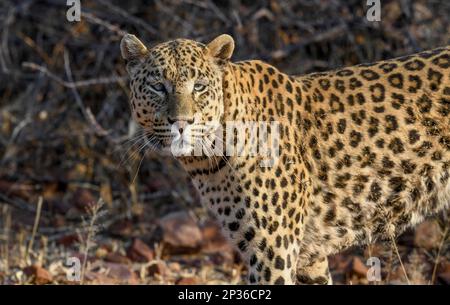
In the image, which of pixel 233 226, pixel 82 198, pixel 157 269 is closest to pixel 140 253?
pixel 157 269

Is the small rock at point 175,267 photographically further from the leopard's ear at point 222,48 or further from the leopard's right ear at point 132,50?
the leopard's ear at point 222,48

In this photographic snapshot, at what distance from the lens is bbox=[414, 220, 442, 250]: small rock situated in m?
8.25

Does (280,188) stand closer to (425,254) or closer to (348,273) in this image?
(348,273)

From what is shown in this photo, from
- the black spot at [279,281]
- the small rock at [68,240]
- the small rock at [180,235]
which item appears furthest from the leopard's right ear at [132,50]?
the small rock at [68,240]

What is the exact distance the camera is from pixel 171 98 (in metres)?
5.51

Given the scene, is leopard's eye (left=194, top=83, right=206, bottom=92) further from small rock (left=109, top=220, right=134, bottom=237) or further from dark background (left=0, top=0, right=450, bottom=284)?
small rock (left=109, top=220, right=134, bottom=237)

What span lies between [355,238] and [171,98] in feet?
5.49

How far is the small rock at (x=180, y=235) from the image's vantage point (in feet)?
28.0

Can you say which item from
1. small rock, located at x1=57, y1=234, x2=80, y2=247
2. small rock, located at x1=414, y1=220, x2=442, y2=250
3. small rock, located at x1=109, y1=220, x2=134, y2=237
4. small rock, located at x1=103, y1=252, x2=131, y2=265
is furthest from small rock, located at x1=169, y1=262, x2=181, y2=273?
small rock, located at x1=414, y1=220, x2=442, y2=250

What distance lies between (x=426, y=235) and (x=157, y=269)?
2527 millimetres

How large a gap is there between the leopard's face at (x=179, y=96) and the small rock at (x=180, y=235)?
294 cm

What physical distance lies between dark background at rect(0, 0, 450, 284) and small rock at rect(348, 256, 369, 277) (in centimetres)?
1
